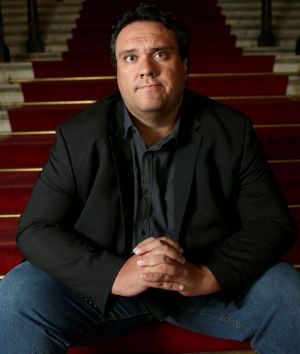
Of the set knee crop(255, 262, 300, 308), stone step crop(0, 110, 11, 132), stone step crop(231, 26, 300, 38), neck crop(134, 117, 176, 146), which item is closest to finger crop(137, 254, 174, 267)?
knee crop(255, 262, 300, 308)

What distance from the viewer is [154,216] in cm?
126

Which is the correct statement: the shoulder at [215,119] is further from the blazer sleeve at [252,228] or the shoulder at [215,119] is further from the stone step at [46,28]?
the stone step at [46,28]

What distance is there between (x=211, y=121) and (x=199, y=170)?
0.50 feet

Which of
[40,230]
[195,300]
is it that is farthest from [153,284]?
[40,230]

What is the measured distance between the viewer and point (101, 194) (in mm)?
1214

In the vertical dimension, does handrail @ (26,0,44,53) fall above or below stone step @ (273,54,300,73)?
above

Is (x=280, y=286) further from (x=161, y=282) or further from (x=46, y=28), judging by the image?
(x=46, y=28)

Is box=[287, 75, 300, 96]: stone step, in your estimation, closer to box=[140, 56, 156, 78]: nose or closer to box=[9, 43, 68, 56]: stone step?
box=[9, 43, 68, 56]: stone step

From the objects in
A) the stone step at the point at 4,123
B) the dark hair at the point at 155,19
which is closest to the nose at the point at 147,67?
the dark hair at the point at 155,19

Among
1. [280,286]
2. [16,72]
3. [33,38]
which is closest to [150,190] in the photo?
[280,286]

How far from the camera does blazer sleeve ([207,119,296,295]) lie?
1.14m

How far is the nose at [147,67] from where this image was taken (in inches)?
46.9

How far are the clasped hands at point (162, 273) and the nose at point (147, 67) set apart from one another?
42cm

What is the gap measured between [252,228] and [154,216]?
26 centimetres
